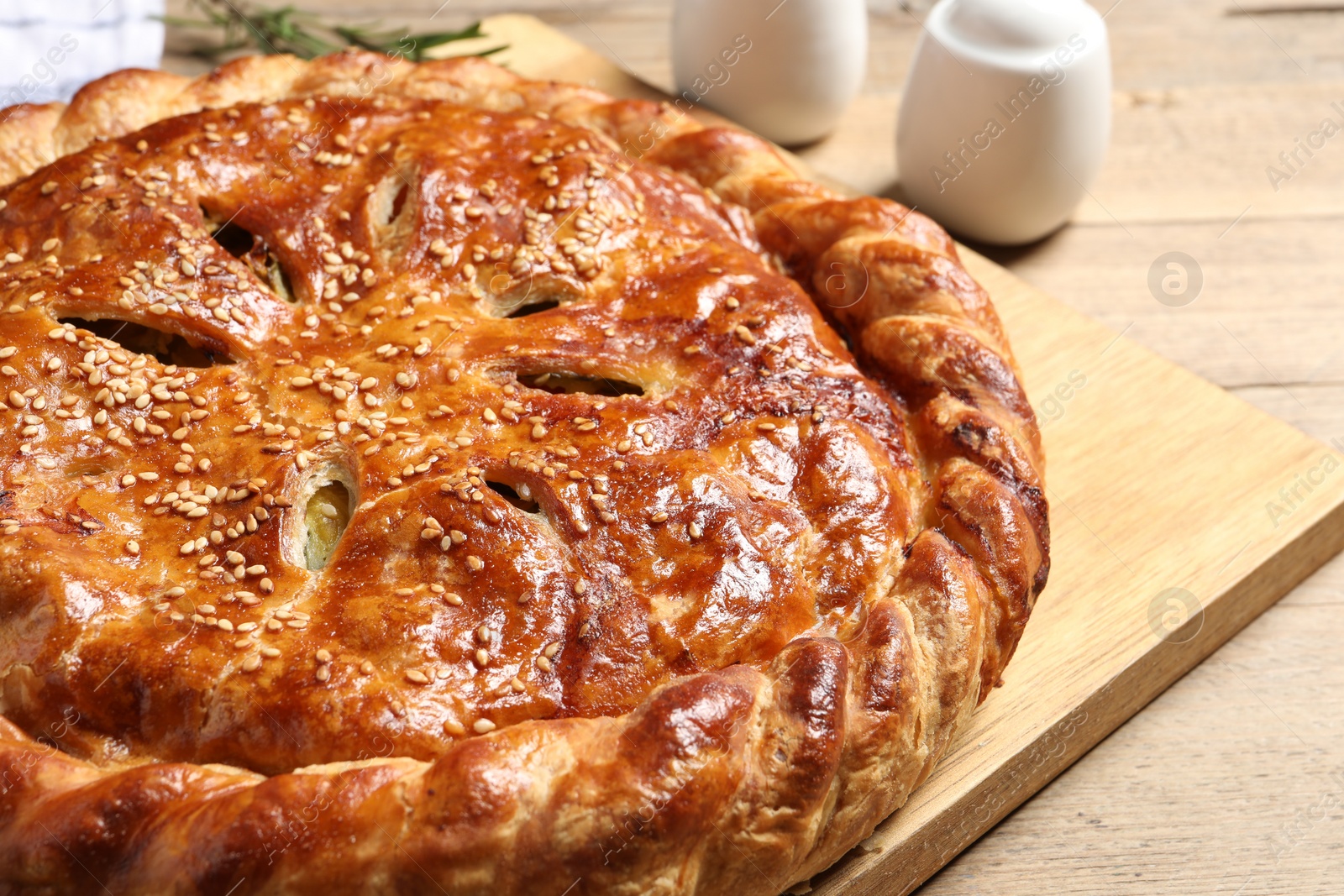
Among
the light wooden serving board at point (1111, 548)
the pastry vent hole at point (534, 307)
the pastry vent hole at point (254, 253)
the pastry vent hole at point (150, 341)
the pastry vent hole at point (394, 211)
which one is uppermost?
the pastry vent hole at point (394, 211)

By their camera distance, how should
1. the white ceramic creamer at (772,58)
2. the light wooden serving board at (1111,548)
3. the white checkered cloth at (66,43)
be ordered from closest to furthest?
1. the light wooden serving board at (1111,548)
2. the white checkered cloth at (66,43)
3. the white ceramic creamer at (772,58)

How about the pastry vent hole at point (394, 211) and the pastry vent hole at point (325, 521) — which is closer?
the pastry vent hole at point (325, 521)

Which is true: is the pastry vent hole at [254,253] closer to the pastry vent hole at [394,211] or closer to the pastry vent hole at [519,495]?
the pastry vent hole at [394,211]

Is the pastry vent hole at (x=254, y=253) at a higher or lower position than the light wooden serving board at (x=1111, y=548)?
higher

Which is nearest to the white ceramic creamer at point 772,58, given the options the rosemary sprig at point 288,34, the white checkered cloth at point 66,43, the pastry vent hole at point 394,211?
the rosemary sprig at point 288,34

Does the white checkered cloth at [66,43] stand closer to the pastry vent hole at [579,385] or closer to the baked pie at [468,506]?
the baked pie at [468,506]

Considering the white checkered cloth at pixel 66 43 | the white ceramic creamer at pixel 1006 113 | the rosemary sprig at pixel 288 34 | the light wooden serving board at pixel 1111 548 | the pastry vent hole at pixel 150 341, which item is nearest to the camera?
the light wooden serving board at pixel 1111 548
